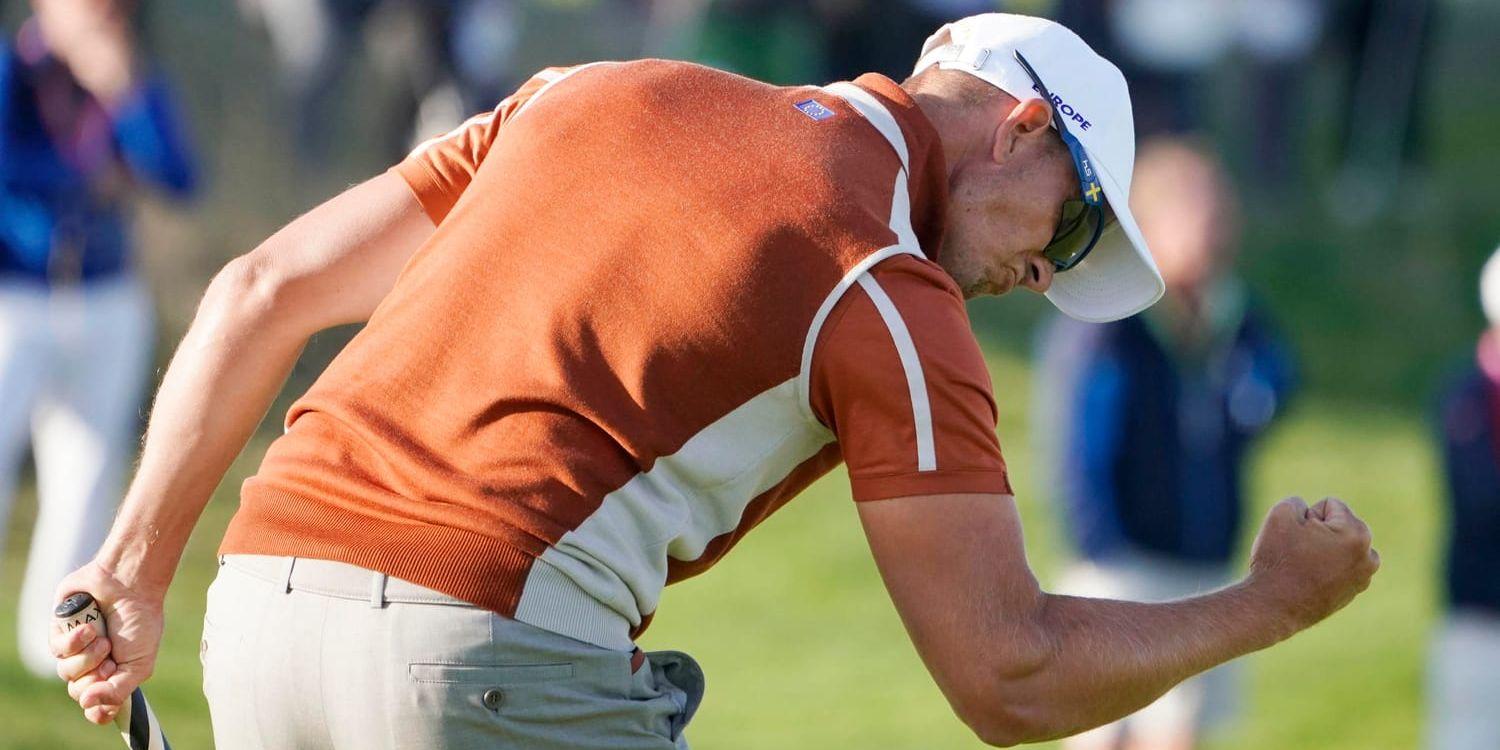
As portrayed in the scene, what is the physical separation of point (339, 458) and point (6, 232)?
17.2ft

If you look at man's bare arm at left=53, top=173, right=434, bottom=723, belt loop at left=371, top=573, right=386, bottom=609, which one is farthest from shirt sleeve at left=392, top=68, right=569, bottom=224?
belt loop at left=371, top=573, right=386, bottom=609

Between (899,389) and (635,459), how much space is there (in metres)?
0.39

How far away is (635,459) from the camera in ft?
9.66

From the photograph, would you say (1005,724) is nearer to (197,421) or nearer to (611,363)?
(611,363)

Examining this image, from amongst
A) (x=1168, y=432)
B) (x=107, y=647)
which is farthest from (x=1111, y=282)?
(x=1168, y=432)

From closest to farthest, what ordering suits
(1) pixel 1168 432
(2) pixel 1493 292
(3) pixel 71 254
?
(2) pixel 1493 292
(1) pixel 1168 432
(3) pixel 71 254

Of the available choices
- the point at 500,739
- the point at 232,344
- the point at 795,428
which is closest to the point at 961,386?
the point at 795,428

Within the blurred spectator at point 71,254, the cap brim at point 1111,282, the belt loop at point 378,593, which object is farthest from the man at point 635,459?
the blurred spectator at point 71,254

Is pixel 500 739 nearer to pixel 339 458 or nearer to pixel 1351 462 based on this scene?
pixel 339 458

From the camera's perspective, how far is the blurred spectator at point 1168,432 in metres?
7.22

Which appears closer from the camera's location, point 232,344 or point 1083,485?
point 232,344

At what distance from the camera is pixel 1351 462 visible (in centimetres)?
1247

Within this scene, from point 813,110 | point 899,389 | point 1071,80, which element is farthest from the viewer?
point 1071,80

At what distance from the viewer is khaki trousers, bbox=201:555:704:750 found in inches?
114
